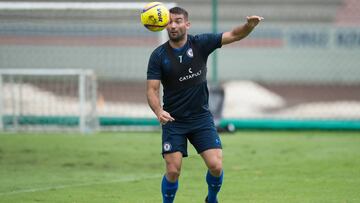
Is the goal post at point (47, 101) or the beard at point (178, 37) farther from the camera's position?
the goal post at point (47, 101)

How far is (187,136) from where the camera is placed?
29.6 ft

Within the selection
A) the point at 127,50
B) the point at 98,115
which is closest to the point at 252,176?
the point at 98,115

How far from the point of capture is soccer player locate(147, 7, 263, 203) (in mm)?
8820

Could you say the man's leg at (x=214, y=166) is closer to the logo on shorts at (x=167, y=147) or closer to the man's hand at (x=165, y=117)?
the logo on shorts at (x=167, y=147)

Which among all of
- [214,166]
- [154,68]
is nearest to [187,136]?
[214,166]

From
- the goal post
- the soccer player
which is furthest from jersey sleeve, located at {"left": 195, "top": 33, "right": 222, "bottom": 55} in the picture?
the goal post

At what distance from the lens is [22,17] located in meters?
19.0

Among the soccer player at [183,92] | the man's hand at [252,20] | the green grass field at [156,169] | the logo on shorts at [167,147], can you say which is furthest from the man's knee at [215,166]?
the man's hand at [252,20]

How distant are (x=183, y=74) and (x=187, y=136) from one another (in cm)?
64

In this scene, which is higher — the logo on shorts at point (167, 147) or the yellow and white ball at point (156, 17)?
the yellow and white ball at point (156, 17)

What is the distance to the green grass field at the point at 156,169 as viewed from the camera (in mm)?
10297

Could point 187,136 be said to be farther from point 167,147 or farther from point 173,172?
point 173,172

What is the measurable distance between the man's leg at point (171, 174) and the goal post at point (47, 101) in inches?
377

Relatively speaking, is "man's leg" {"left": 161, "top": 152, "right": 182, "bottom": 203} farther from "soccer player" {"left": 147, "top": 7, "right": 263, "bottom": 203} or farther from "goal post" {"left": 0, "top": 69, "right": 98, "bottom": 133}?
"goal post" {"left": 0, "top": 69, "right": 98, "bottom": 133}
